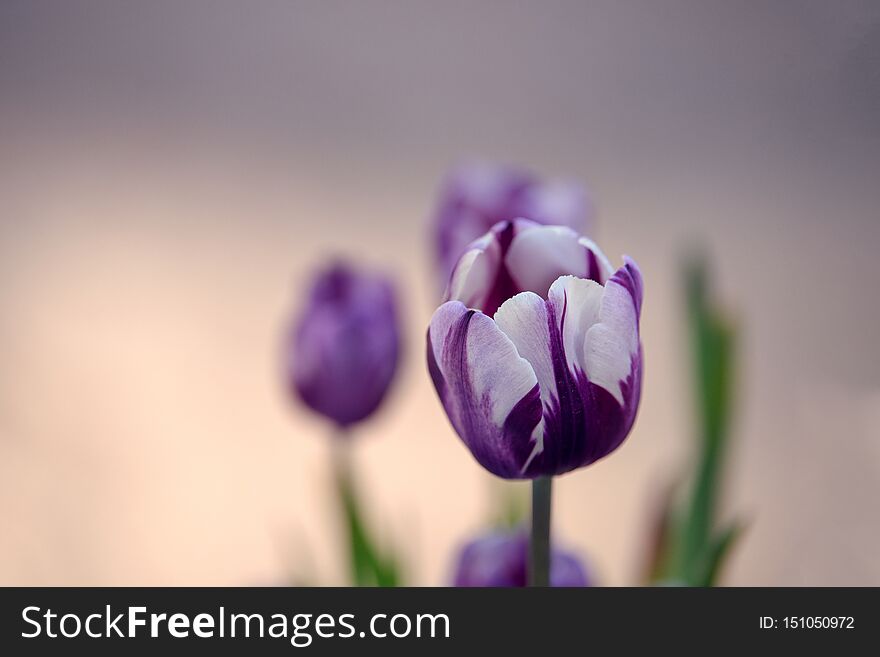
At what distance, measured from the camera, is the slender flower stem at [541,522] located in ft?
0.59

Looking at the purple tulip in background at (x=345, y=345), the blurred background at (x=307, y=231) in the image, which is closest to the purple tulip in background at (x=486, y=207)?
the purple tulip in background at (x=345, y=345)

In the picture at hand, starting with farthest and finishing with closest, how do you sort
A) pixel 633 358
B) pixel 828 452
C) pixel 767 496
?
1. pixel 767 496
2. pixel 828 452
3. pixel 633 358

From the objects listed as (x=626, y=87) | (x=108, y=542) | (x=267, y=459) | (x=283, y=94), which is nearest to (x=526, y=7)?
(x=626, y=87)

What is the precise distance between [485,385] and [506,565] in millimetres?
99

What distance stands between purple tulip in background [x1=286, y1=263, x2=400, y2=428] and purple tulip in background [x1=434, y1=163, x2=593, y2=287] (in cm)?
3

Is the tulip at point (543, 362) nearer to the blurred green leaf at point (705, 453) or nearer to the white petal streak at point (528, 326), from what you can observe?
the white petal streak at point (528, 326)

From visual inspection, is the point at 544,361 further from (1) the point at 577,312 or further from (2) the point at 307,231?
(2) the point at 307,231

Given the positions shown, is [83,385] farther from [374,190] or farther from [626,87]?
[626,87]

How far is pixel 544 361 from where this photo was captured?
174mm

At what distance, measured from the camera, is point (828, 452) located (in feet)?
1.46

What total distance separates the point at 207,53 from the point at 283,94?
72 mm

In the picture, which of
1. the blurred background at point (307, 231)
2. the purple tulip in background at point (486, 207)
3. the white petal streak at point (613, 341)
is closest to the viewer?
the white petal streak at point (613, 341)

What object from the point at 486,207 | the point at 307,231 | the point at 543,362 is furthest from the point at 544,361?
the point at 307,231

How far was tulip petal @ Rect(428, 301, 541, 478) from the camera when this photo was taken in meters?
0.17
